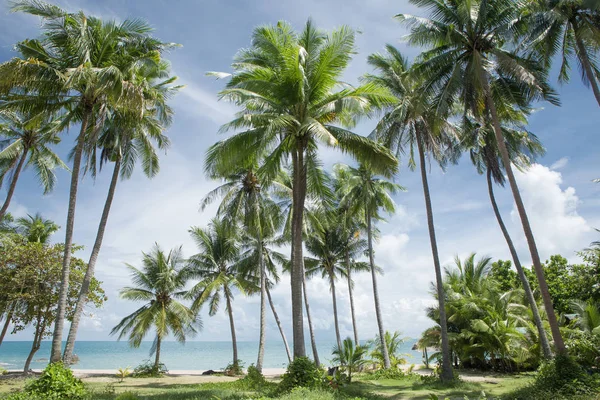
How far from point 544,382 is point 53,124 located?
18427 mm

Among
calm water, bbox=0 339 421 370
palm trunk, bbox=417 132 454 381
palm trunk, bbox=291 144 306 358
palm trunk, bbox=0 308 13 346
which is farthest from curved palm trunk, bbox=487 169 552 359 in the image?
palm trunk, bbox=0 308 13 346

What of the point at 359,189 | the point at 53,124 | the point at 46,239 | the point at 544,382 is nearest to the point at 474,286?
the point at 359,189

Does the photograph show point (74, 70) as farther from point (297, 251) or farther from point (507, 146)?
point (507, 146)

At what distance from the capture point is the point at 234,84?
43.1 feet

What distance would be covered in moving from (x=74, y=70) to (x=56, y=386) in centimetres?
823

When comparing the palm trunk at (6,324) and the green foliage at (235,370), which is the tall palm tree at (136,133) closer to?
the palm trunk at (6,324)

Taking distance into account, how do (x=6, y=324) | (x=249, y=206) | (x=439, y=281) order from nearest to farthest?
(x=439, y=281), (x=6, y=324), (x=249, y=206)

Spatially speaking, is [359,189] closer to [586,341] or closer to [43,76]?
[586,341]

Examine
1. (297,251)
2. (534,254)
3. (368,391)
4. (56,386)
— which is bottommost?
(368,391)

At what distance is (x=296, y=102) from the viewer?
1235 cm

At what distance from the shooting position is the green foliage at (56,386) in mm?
9578

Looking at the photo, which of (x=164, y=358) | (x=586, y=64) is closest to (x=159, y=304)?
(x=586, y=64)

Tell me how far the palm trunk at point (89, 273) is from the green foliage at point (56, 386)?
695mm

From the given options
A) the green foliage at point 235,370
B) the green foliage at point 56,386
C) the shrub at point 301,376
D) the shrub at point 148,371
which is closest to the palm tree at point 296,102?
the shrub at point 301,376
